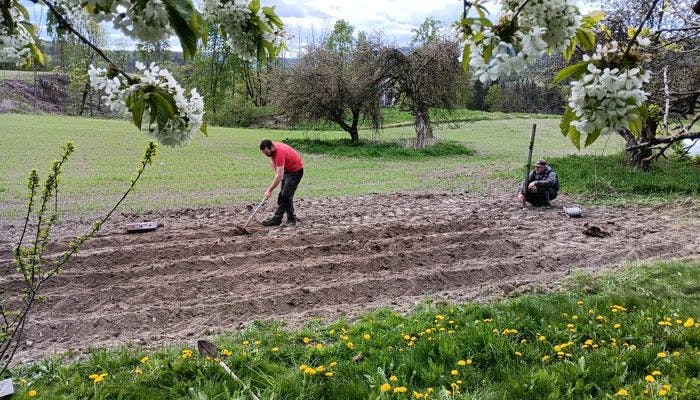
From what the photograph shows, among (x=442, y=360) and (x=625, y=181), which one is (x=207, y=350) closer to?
(x=442, y=360)

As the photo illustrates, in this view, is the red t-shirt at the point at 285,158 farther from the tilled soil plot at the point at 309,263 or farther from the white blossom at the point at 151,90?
the white blossom at the point at 151,90

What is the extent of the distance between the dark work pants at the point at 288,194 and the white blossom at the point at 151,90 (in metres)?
6.45

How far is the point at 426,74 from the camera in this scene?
18.8 metres

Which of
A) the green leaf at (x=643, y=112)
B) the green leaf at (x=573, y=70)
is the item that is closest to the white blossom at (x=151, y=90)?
the green leaf at (x=573, y=70)

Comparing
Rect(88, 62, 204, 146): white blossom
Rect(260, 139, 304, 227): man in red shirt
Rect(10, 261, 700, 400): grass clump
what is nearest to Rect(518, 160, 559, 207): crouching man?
Rect(260, 139, 304, 227): man in red shirt

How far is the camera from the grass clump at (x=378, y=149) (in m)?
18.8

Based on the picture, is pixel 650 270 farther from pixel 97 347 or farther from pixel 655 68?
pixel 655 68

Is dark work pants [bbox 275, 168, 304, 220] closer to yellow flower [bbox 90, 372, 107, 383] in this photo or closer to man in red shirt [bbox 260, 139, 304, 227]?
man in red shirt [bbox 260, 139, 304, 227]

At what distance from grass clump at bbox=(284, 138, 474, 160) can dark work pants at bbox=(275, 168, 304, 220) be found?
10.0 metres

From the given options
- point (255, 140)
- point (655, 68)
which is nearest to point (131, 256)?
point (655, 68)

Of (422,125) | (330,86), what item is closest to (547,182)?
(422,125)

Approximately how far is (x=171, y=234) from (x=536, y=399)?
19.0ft

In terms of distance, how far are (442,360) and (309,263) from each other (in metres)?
2.97

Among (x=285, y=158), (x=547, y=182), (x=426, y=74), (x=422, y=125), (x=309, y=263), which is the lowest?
(x=309, y=263)
